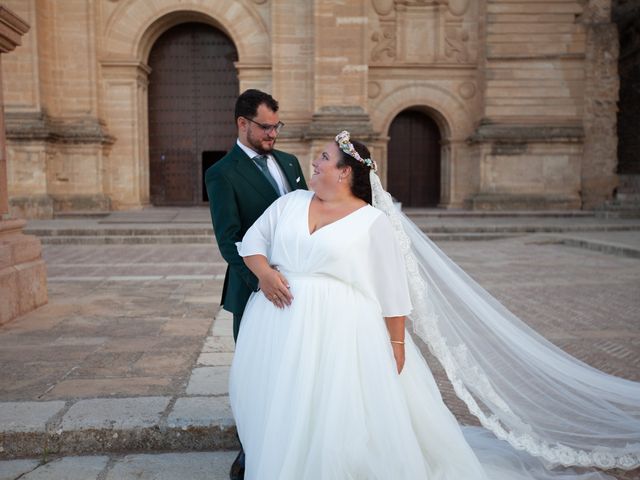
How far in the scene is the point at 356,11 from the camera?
18.5m

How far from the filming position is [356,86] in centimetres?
1872

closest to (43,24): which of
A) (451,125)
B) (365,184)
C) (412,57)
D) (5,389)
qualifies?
(412,57)

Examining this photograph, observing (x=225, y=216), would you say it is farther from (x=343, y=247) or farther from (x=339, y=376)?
(x=339, y=376)

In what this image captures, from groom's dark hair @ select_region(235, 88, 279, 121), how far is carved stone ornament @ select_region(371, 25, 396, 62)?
18.0 m

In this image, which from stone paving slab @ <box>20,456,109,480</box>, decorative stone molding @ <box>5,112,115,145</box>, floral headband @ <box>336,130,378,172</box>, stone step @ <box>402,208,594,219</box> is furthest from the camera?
stone step @ <box>402,208,594,219</box>

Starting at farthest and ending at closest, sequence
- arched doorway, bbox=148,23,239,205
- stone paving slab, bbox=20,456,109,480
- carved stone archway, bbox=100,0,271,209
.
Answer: arched doorway, bbox=148,23,239,205 < carved stone archway, bbox=100,0,271,209 < stone paving slab, bbox=20,456,109,480

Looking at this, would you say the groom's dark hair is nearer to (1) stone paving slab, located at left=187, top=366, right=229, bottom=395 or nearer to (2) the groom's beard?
(2) the groom's beard

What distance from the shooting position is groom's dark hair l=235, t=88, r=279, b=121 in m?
3.03

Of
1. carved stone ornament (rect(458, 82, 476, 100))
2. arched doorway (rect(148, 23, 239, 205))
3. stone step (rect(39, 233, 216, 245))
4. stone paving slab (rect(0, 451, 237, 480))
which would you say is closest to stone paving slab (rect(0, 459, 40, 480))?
stone paving slab (rect(0, 451, 237, 480))

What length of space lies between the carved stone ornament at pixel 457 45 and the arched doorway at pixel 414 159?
228 cm

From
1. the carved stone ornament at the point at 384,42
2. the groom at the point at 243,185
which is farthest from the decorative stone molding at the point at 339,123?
the groom at the point at 243,185

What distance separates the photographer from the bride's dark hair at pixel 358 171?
2688 millimetres

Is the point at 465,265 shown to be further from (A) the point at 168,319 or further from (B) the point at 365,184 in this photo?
(B) the point at 365,184

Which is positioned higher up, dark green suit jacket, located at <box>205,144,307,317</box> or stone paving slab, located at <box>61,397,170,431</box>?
dark green suit jacket, located at <box>205,144,307,317</box>
